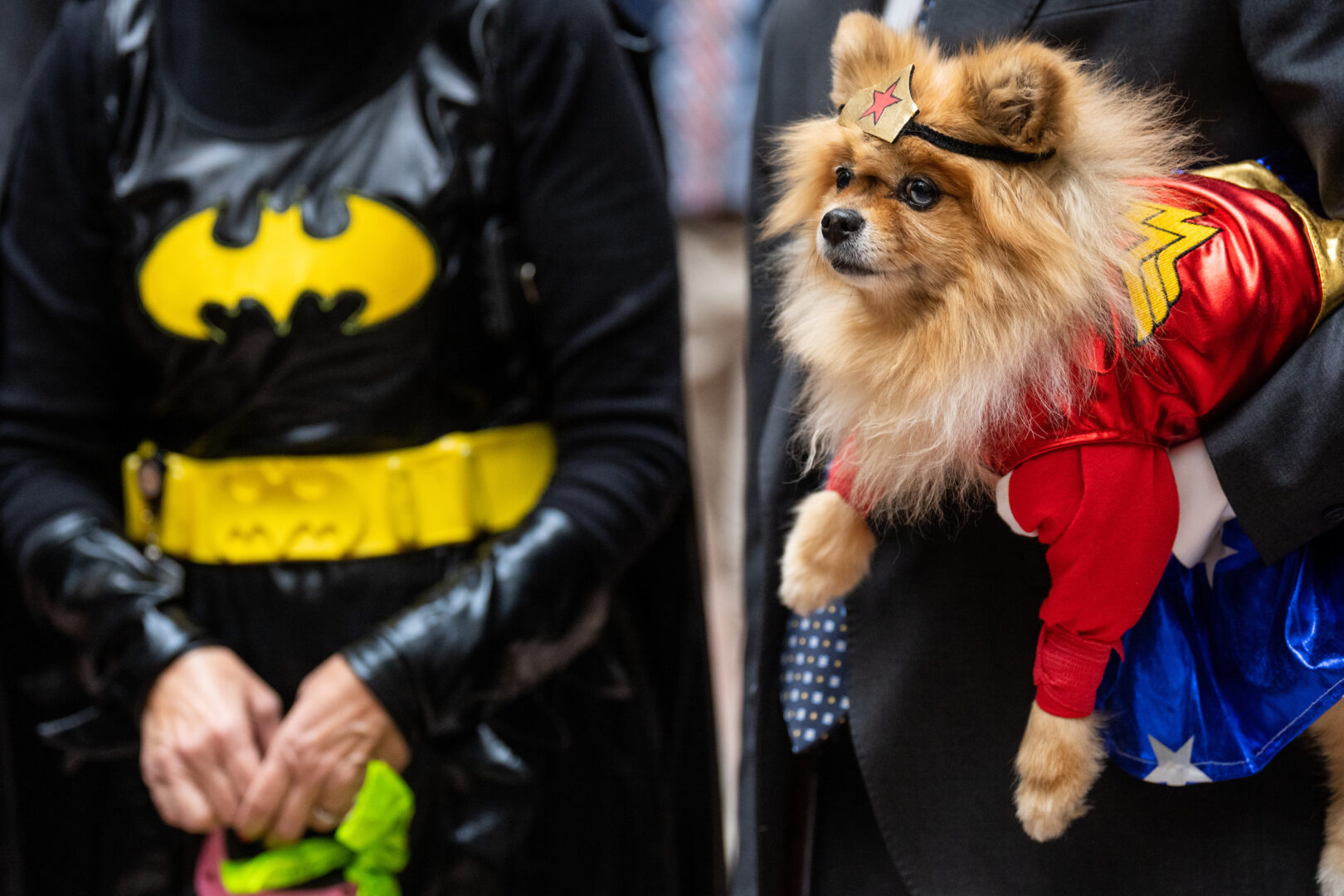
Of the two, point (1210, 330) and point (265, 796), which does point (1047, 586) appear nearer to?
point (1210, 330)

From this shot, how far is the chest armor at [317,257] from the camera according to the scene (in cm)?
92

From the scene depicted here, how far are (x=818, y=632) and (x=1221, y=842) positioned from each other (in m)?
0.28

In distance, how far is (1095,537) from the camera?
510mm

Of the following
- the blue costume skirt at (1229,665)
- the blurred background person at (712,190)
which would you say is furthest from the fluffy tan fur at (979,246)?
the blurred background person at (712,190)

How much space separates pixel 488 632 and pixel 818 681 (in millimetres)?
294

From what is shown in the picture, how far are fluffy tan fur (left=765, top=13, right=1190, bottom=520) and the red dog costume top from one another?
0.02 meters

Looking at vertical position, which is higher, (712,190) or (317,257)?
(712,190)

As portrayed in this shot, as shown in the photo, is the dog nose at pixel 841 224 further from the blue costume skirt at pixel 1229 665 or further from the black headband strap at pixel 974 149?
the blue costume skirt at pixel 1229 665

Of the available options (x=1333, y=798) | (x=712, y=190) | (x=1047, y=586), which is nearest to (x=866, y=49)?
(x=1047, y=586)

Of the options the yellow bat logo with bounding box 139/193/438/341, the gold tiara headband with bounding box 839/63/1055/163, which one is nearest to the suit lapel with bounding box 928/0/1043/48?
the gold tiara headband with bounding box 839/63/1055/163

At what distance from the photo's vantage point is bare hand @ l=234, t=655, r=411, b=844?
83cm

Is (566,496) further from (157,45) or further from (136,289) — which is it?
(157,45)

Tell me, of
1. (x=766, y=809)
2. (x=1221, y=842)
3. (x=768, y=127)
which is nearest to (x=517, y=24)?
(x=768, y=127)

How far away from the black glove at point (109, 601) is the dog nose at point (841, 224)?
0.67 metres
